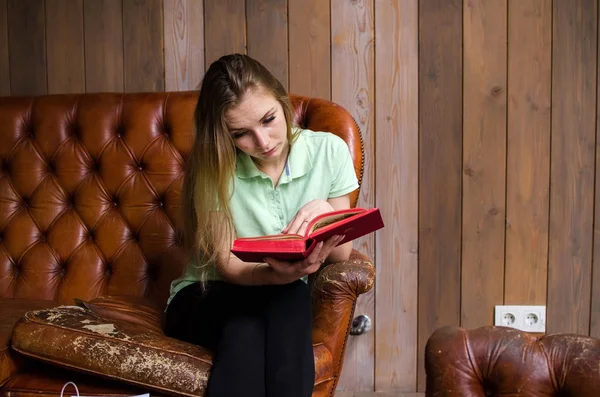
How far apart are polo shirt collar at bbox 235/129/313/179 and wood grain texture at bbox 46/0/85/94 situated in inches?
43.0

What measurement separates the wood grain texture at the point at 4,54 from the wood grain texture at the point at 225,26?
81 centimetres

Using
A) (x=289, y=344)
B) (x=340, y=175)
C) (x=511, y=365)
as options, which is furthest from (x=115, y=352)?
(x=511, y=365)

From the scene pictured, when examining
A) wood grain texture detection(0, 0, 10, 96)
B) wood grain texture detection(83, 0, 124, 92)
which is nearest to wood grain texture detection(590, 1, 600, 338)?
wood grain texture detection(83, 0, 124, 92)

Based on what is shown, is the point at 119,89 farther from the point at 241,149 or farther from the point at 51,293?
the point at 241,149

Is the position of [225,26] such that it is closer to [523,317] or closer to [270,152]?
[270,152]

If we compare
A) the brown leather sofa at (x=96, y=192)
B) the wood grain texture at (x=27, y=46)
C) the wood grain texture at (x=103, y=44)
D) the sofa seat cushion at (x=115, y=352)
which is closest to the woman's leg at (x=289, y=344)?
the sofa seat cushion at (x=115, y=352)

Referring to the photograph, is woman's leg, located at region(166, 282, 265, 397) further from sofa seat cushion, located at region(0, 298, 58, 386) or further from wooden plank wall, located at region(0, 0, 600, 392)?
wooden plank wall, located at region(0, 0, 600, 392)

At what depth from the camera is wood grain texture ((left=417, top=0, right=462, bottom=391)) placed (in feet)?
7.39

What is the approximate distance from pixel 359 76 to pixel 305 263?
3.66ft

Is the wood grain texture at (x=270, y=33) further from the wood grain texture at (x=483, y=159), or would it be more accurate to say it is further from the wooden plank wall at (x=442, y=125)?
the wood grain texture at (x=483, y=159)

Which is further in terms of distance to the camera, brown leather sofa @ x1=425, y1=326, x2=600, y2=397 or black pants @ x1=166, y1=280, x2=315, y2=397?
black pants @ x1=166, y1=280, x2=315, y2=397

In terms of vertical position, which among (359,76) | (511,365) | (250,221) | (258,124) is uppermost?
(359,76)

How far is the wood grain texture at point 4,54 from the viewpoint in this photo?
248cm

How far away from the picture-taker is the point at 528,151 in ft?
7.38
